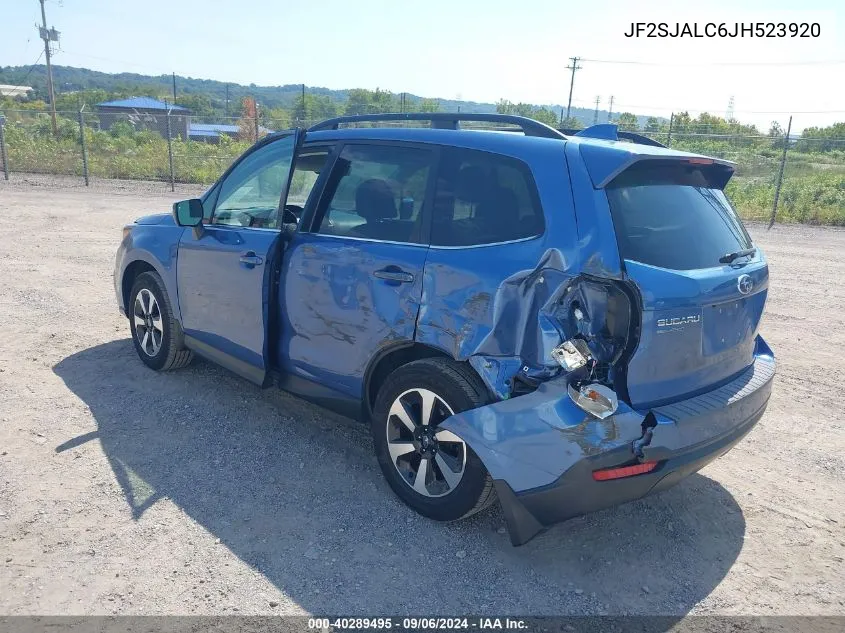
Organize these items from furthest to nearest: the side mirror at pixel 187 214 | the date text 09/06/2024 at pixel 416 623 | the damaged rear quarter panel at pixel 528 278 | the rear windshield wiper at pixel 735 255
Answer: the side mirror at pixel 187 214, the rear windshield wiper at pixel 735 255, the damaged rear quarter panel at pixel 528 278, the date text 09/06/2024 at pixel 416 623

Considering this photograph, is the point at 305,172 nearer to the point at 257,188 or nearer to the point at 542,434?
the point at 257,188

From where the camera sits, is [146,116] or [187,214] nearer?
[187,214]

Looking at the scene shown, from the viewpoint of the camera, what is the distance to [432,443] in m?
3.28

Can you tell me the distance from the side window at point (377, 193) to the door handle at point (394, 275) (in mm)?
177

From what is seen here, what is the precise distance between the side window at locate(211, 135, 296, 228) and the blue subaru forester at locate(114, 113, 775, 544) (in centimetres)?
5

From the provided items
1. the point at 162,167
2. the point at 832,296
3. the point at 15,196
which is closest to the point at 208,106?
the point at 162,167

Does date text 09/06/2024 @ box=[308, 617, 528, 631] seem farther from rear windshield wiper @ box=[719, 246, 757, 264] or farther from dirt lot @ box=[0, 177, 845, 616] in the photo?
rear windshield wiper @ box=[719, 246, 757, 264]

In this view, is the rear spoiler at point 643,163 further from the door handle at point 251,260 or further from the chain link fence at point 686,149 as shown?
the chain link fence at point 686,149

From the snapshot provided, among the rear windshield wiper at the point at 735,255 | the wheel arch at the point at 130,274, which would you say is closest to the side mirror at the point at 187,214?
the wheel arch at the point at 130,274

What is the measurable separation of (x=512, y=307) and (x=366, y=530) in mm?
1371

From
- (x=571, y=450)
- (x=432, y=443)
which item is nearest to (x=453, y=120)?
(x=432, y=443)

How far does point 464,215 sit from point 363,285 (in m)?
0.68

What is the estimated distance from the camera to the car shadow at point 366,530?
288cm

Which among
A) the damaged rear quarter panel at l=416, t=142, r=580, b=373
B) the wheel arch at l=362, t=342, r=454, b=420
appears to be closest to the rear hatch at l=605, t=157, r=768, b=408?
the damaged rear quarter panel at l=416, t=142, r=580, b=373
